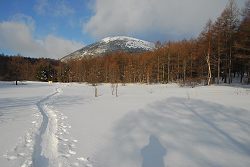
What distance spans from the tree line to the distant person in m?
18.0

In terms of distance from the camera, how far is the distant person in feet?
7.99

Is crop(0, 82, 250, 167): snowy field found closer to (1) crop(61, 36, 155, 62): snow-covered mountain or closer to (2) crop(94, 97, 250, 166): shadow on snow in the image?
(2) crop(94, 97, 250, 166): shadow on snow

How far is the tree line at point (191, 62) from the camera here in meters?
17.0

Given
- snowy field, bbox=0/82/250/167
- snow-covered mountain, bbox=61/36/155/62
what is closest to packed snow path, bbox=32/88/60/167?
snowy field, bbox=0/82/250/167

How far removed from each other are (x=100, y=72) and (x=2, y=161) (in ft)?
132

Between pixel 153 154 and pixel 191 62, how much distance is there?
26.3 m

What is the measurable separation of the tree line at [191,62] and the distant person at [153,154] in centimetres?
1801

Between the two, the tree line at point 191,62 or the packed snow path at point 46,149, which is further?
the tree line at point 191,62

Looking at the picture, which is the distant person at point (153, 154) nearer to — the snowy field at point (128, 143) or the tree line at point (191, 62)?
the snowy field at point (128, 143)

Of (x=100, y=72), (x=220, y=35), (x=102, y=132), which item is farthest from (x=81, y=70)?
(x=102, y=132)

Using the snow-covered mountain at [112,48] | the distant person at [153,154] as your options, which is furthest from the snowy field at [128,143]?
the snow-covered mountain at [112,48]

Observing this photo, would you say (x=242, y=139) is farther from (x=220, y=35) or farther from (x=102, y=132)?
(x=220, y=35)

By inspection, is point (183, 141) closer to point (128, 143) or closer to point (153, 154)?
point (153, 154)

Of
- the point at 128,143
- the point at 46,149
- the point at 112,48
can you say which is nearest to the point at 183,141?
the point at 128,143
